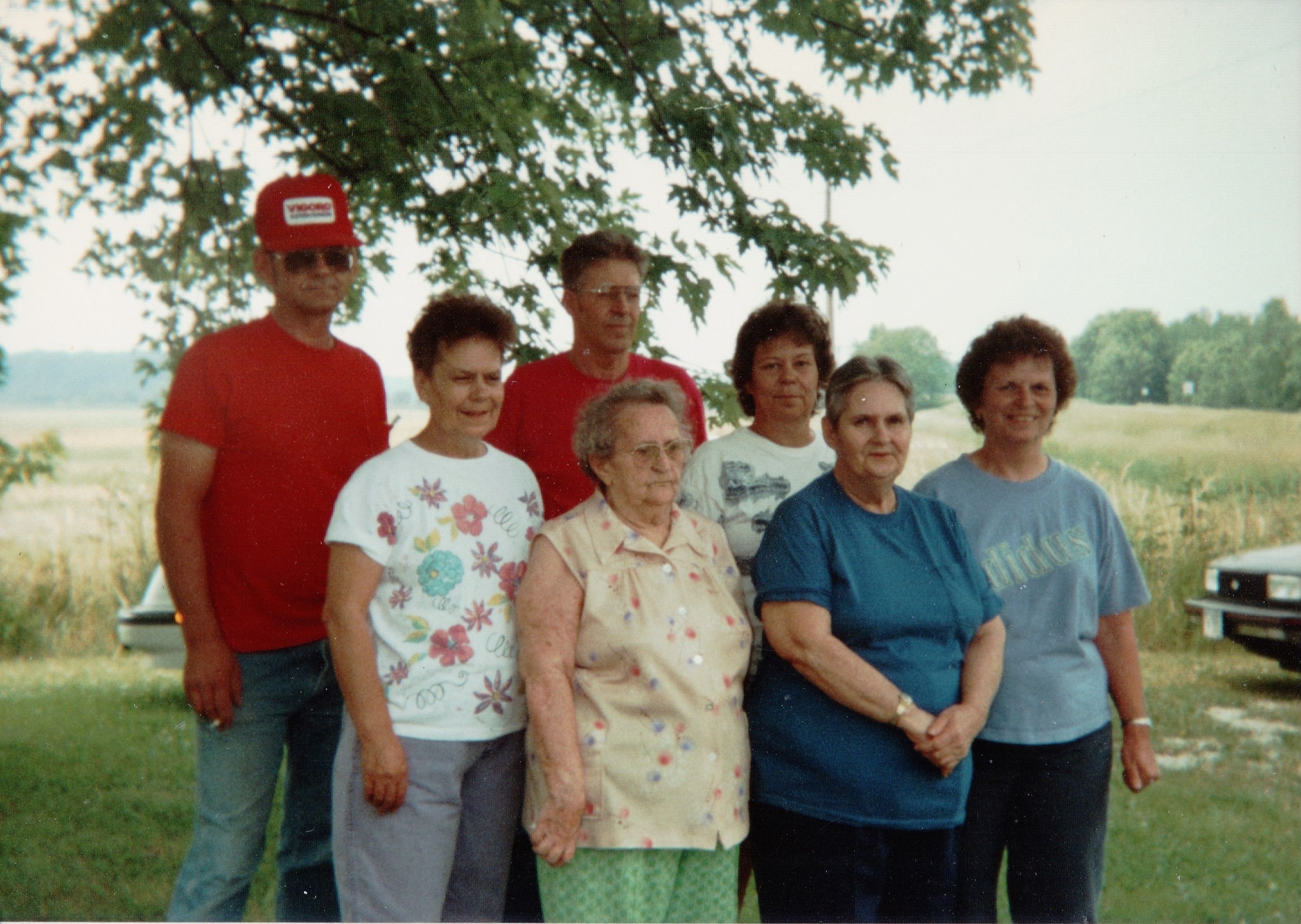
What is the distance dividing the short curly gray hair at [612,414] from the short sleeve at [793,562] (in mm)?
288

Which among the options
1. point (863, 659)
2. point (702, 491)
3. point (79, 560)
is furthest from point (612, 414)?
point (79, 560)

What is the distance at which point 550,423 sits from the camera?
267cm

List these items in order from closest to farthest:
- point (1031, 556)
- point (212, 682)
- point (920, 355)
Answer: point (212, 682)
point (1031, 556)
point (920, 355)

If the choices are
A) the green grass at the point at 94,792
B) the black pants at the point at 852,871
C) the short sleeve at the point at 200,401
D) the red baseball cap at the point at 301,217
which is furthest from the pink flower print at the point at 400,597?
the green grass at the point at 94,792

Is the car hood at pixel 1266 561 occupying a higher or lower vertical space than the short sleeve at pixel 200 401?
lower

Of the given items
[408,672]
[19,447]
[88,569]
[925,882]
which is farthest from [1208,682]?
[88,569]

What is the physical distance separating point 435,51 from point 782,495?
7.46 feet

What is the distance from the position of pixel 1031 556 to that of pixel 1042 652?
0.77 ft

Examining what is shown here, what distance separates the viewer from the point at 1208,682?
6.57 metres

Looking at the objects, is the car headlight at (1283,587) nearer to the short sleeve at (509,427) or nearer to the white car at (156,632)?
the short sleeve at (509,427)

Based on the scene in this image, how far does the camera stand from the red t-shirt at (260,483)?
2.39m

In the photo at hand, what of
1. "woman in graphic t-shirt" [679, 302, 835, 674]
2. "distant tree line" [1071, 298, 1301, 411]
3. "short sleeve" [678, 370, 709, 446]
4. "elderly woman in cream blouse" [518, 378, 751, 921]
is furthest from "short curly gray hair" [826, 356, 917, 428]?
"distant tree line" [1071, 298, 1301, 411]

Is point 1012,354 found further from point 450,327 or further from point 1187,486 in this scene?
point 1187,486

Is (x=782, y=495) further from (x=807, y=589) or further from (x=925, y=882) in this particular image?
(x=925, y=882)
